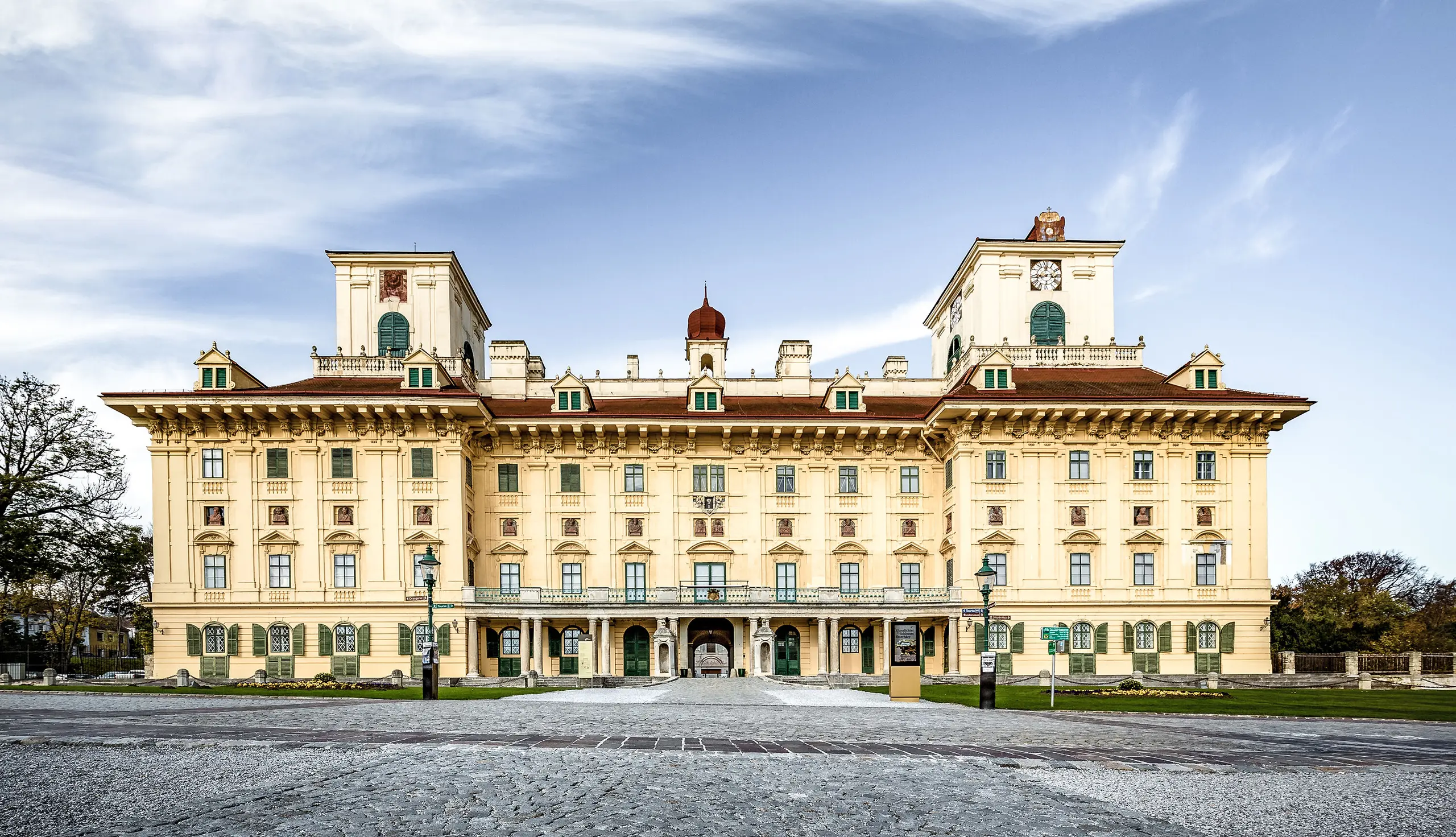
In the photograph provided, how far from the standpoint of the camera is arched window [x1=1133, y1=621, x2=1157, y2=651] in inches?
2056

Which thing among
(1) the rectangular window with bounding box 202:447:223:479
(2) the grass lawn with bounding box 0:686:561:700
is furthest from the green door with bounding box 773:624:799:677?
(1) the rectangular window with bounding box 202:447:223:479

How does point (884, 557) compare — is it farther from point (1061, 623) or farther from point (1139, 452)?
point (1139, 452)

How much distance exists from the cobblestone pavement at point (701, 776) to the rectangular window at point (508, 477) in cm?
3334

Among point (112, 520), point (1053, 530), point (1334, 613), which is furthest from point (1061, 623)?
point (112, 520)

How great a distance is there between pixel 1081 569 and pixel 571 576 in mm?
24689

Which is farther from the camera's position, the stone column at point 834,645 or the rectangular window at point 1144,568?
the rectangular window at point 1144,568

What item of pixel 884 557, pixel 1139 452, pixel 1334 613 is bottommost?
pixel 1334 613

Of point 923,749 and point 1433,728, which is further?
point 1433,728

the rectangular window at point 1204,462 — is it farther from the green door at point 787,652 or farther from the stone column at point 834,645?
the green door at point 787,652

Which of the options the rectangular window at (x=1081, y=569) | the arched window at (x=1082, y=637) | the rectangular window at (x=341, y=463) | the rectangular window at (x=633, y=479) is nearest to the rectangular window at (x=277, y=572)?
the rectangular window at (x=341, y=463)

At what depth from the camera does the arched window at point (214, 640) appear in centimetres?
5116

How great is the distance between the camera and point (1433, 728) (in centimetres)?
2219

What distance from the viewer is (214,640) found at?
168 feet

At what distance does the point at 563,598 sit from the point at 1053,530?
23.5m
